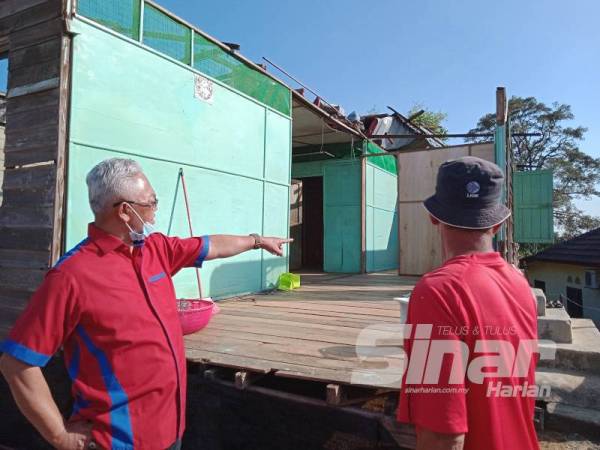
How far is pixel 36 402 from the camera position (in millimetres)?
1419

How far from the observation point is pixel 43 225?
12.7ft

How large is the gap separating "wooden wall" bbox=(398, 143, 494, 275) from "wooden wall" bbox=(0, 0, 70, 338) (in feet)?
23.4

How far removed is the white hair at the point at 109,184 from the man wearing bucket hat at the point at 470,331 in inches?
49.7

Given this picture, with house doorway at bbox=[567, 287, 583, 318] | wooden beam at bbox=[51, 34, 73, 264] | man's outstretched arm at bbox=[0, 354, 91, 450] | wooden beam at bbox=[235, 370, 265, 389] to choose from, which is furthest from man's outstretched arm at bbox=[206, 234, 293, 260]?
house doorway at bbox=[567, 287, 583, 318]

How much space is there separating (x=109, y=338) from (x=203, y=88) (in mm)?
4603

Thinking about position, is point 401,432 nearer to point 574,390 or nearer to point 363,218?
point 574,390

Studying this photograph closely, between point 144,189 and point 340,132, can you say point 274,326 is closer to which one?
point 144,189

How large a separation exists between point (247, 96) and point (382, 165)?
580 centimetres

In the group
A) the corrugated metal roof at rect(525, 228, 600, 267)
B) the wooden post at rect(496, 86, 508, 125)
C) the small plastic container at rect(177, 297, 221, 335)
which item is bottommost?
the small plastic container at rect(177, 297, 221, 335)

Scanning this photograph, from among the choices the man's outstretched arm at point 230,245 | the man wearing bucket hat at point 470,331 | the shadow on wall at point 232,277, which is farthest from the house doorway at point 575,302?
the man wearing bucket hat at point 470,331

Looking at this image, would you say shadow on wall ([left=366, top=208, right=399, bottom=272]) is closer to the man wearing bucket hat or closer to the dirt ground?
the dirt ground

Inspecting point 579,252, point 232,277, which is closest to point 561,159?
point 579,252

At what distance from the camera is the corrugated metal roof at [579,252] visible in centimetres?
1109

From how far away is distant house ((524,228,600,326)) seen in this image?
10797mm
